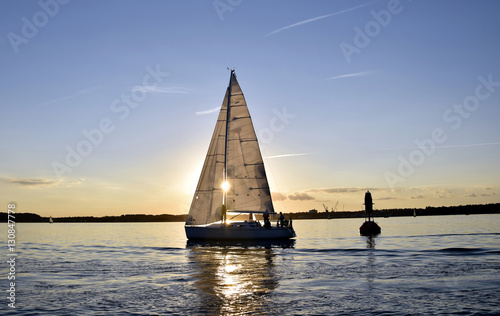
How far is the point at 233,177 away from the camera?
178ft

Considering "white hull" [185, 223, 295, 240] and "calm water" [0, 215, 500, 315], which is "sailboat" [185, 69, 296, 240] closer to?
"white hull" [185, 223, 295, 240]

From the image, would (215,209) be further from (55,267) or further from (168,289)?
(168,289)

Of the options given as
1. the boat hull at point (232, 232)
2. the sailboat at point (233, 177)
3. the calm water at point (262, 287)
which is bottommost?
the calm water at point (262, 287)

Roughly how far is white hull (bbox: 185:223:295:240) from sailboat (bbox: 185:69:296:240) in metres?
0.22

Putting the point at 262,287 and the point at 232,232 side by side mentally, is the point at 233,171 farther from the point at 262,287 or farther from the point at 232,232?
the point at 262,287

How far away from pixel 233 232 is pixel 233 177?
23.2ft

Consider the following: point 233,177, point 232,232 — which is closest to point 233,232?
point 232,232

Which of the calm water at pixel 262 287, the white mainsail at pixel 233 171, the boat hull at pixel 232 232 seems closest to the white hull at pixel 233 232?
the boat hull at pixel 232 232

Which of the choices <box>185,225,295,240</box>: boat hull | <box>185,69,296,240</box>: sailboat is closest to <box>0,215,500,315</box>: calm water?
<box>185,225,295,240</box>: boat hull

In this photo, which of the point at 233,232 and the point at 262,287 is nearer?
the point at 262,287

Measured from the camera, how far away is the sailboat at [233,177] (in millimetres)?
53844

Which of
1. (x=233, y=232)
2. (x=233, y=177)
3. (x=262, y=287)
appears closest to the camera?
(x=262, y=287)

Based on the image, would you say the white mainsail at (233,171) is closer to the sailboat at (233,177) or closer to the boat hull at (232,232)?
the sailboat at (233,177)

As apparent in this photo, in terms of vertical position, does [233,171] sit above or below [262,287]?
above
